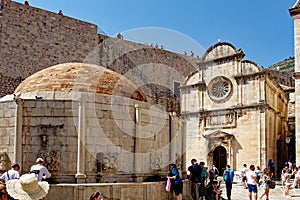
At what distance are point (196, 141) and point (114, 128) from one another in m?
17.4

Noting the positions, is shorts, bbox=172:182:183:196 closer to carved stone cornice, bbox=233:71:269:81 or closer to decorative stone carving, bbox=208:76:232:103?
carved stone cornice, bbox=233:71:269:81

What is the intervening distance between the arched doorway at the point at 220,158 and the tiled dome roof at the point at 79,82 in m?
14.8

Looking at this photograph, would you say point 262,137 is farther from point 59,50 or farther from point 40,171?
point 40,171

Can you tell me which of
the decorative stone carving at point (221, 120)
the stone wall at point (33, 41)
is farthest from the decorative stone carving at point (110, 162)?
the stone wall at point (33, 41)

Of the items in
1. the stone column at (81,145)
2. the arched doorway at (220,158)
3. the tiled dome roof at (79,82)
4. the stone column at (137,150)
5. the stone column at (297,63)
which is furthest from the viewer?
the arched doorway at (220,158)

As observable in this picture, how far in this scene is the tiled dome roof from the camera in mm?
10727

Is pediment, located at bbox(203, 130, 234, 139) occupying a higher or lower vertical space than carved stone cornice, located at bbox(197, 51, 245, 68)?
lower

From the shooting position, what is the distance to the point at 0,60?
86.2ft

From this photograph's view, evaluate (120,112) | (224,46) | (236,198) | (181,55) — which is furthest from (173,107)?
(120,112)

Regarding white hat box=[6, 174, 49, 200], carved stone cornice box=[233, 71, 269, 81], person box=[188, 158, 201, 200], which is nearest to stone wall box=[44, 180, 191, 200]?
person box=[188, 158, 201, 200]

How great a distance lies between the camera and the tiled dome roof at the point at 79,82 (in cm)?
1073

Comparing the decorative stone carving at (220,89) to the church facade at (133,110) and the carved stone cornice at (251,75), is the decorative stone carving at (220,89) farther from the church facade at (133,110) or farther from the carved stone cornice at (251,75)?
the carved stone cornice at (251,75)

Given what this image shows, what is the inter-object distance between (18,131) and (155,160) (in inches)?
143

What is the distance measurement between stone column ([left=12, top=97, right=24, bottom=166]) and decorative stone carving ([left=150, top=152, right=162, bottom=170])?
11.0 ft
